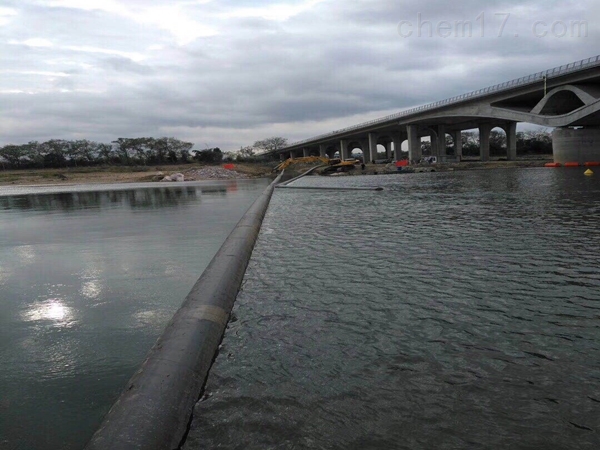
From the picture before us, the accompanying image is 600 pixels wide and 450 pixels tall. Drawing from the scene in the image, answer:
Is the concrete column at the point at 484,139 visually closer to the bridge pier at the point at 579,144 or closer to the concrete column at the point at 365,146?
the bridge pier at the point at 579,144

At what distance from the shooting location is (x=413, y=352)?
4262 mm

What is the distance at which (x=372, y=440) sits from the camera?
2947mm

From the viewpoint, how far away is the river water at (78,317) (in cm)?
335

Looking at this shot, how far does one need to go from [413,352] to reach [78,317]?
4.38m

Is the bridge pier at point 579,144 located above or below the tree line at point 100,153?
below

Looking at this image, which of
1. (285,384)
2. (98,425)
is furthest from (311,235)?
(98,425)

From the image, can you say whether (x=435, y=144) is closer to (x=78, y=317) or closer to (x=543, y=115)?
(x=543, y=115)

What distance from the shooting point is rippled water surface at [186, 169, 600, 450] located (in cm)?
307

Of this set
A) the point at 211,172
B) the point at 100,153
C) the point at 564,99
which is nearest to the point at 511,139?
the point at 564,99

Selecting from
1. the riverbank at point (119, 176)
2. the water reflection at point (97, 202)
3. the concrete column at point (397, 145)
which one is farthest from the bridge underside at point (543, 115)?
the water reflection at point (97, 202)

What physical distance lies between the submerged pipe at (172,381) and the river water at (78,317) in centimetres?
33

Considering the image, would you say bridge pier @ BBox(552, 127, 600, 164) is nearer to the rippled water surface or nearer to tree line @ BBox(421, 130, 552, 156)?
the rippled water surface

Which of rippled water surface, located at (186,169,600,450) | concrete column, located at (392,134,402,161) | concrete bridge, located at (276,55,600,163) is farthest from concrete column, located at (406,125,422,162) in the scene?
rippled water surface, located at (186,169,600,450)

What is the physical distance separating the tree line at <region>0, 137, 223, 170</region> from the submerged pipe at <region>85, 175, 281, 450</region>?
431 ft
